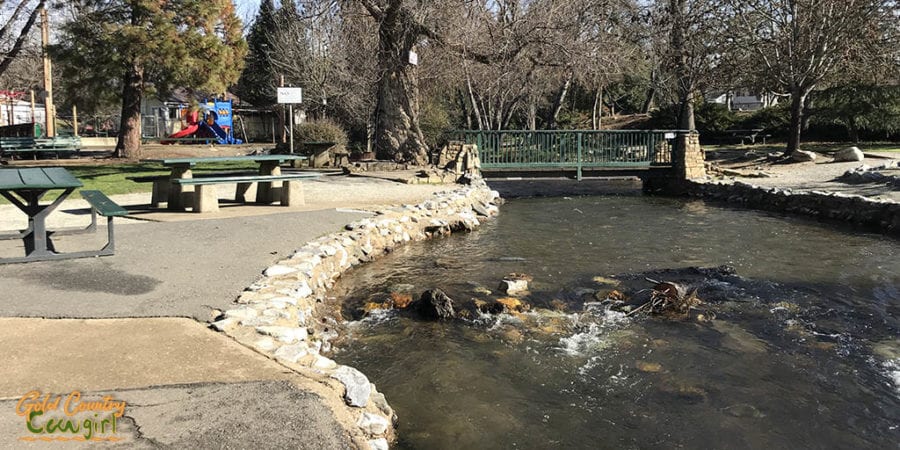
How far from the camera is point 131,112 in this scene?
68.0 ft

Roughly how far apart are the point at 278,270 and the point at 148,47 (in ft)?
47.1

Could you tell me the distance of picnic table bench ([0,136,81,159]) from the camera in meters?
21.1

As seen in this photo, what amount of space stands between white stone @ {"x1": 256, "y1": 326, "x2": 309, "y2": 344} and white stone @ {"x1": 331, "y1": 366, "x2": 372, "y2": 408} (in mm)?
711

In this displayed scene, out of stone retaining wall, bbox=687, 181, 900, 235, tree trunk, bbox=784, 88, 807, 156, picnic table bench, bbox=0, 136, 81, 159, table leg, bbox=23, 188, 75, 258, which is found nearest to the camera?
table leg, bbox=23, 188, 75, 258

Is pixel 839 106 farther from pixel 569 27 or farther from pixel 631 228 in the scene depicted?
pixel 631 228

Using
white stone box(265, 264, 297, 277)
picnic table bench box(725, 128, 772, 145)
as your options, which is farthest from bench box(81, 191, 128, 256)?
picnic table bench box(725, 128, 772, 145)

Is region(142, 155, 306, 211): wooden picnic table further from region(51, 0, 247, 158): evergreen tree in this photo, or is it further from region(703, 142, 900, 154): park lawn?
region(703, 142, 900, 154): park lawn

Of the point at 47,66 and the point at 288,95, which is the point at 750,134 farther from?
the point at 47,66

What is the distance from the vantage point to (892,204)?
1123cm

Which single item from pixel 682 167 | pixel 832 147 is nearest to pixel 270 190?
pixel 682 167

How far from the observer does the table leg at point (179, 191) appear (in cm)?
977

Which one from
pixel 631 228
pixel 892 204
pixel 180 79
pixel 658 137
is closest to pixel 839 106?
pixel 658 137

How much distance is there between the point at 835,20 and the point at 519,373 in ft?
61.2

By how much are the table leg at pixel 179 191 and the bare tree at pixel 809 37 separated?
17393 millimetres
